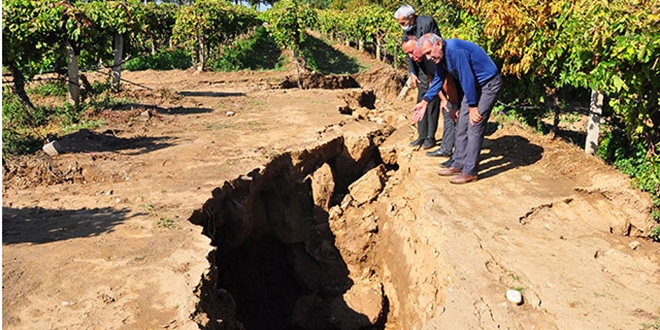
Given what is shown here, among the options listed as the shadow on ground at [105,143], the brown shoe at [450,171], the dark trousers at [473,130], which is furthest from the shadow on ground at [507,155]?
the shadow on ground at [105,143]

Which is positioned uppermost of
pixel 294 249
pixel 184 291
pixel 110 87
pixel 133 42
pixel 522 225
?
pixel 133 42

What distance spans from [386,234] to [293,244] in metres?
1.79

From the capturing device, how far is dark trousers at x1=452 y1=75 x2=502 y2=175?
515 cm

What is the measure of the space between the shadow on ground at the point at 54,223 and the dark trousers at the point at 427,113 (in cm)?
396

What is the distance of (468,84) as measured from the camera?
5.05 meters

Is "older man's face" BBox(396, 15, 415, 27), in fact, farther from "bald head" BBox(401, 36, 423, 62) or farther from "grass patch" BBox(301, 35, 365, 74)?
"grass patch" BBox(301, 35, 365, 74)

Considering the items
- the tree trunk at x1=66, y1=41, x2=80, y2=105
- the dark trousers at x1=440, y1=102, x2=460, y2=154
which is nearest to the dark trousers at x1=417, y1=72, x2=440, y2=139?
the dark trousers at x1=440, y1=102, x2=460, y2=154

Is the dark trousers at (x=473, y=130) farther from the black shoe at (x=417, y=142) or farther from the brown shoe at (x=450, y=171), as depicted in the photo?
the black shoe at (x=417, y=142)

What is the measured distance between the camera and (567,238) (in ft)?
14.9

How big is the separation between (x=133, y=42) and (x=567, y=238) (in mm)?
10783

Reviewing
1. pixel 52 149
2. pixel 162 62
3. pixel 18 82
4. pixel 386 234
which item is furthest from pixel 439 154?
pixel 162 62

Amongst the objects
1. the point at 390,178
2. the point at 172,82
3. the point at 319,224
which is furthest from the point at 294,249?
the point at 172,82

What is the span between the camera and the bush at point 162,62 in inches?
677

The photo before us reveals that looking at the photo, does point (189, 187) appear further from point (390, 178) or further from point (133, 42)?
point (133, 42)
